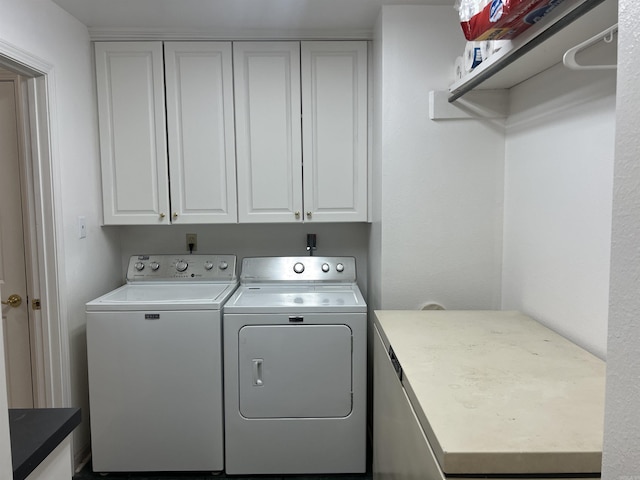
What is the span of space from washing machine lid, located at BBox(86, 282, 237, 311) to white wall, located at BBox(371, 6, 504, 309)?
887 mm

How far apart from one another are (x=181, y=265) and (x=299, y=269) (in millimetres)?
723

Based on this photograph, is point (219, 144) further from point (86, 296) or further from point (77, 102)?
point (86, 296)

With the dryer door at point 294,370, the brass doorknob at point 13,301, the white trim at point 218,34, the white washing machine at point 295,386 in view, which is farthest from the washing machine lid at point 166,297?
the white trim at point 218,34

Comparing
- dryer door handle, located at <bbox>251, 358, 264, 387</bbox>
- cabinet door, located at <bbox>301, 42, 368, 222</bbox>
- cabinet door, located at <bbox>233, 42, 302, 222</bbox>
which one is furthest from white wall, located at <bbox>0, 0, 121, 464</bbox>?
cabinet door, located at <bbox>301, 42, 368, 222</bbox>

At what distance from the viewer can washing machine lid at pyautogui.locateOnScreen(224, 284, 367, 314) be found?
2.23 metres

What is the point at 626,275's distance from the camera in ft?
1.89

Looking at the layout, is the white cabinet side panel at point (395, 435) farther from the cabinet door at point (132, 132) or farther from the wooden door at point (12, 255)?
the wooden door at point (12, 255)

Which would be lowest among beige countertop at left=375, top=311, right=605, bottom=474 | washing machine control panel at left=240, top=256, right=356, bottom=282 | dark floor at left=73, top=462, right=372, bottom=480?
dark floor at left=73, top=462, right=372, bottom=480

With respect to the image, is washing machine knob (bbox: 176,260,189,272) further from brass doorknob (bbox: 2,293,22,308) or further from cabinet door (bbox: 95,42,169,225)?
brass doorknob (bbox: 2,293,22,308)

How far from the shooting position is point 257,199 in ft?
8.49

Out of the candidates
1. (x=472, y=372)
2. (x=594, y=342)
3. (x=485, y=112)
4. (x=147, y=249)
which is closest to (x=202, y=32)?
(x=147, y=249)

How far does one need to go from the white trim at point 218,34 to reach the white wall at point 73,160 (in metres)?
0.13

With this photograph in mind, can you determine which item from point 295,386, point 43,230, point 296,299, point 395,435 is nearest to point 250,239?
point 296,299

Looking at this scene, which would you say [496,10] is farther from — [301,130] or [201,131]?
[201,131]
